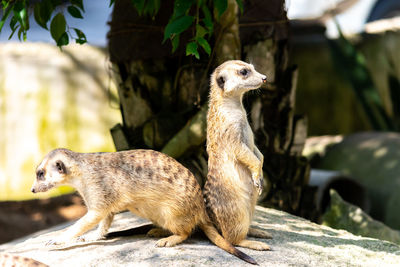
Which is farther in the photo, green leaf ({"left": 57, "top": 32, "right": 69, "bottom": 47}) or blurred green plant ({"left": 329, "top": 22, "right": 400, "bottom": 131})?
blurred green plant ({"left": 329, "top": 22, "right": 400, "bottom": 131})

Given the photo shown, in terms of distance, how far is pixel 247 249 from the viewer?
2.68 metres

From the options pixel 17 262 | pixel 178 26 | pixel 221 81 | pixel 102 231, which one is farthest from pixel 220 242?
pixel 178 26

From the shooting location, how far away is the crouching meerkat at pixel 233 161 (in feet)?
8.89

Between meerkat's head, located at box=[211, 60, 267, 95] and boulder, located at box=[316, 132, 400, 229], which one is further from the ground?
meerkat's head, located at box=[211, 60, 267, 95]

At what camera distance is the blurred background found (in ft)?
19.5

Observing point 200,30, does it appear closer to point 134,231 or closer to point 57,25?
point 57,25

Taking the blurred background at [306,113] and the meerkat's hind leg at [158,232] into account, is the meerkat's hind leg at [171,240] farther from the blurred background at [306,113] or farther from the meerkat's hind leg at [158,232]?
the blurred background at [306,113]

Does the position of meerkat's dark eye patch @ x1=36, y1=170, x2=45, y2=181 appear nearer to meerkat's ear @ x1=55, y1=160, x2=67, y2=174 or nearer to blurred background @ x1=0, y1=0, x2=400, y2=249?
meerkat's ear @ x1=55, y1=160, x2=67, y2=174

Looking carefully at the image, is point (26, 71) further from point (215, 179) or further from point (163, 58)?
point (215, 179)

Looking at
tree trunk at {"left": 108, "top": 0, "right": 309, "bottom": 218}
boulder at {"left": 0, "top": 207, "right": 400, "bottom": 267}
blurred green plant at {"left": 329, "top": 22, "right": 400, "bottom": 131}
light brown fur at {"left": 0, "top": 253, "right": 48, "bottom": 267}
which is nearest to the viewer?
light brown fur at {"left": 0, "top": 253, "right": 48, "bottom": 267}

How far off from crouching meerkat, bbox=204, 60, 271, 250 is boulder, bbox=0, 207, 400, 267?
0.15 metres

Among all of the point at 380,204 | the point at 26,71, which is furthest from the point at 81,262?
the point at 26,71

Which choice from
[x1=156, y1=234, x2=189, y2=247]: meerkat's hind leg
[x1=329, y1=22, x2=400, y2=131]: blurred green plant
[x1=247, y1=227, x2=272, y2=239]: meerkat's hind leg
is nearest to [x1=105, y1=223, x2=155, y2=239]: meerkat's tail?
[x1=156, y1=234, x2=189, y2=247]: meerkat's hind leg

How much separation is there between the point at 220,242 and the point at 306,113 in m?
3.30
